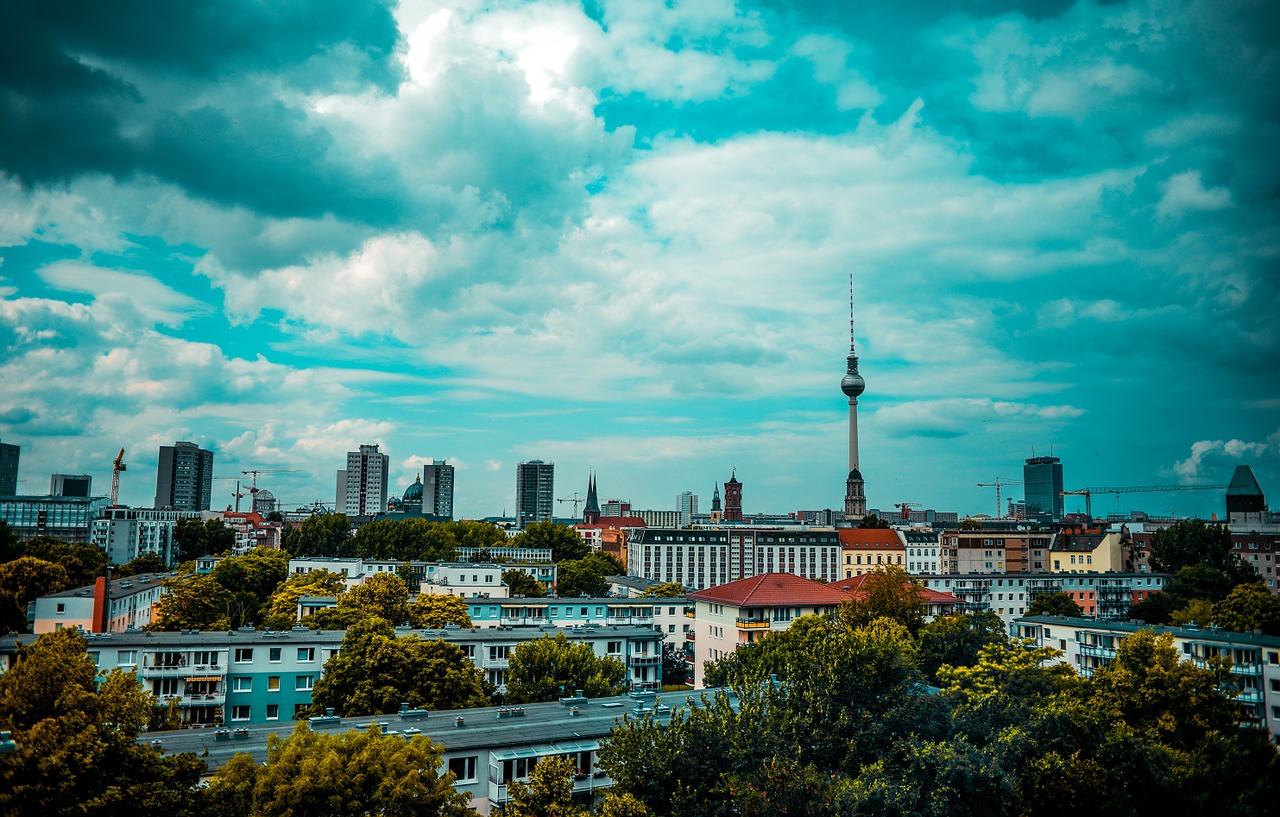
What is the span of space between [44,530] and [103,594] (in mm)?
156208

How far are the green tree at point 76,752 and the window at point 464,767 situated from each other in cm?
991

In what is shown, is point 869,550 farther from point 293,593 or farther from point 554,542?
point 293,593

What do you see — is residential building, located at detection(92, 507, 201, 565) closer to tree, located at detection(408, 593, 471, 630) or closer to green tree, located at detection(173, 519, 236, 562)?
green tree, located at detection(173, 519, 236, 562)

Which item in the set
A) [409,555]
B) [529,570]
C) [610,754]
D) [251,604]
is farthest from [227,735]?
[409,555]

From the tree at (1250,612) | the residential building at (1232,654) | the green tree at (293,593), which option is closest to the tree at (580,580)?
the green tree at (293,593)

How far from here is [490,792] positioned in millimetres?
32969

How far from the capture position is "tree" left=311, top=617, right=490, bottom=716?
43688 mm

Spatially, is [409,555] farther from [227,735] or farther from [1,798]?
[1,798]

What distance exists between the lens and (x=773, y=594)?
246 ft

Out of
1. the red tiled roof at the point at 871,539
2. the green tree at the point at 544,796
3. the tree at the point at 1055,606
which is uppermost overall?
the red tiled roof at the point at 871,539

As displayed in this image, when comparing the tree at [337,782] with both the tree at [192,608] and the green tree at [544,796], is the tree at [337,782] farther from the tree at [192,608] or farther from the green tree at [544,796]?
the tree at [192,608]

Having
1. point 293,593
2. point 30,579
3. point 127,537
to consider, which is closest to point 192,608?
point 293,593

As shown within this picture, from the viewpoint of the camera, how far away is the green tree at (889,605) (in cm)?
6825

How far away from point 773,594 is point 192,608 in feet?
159
